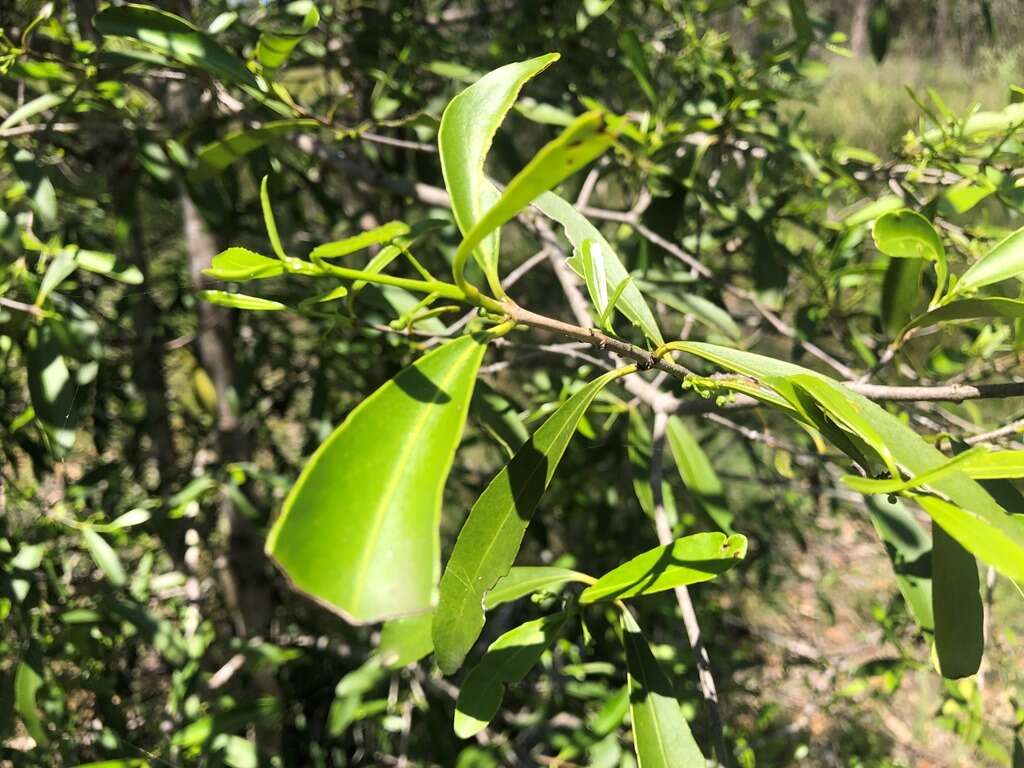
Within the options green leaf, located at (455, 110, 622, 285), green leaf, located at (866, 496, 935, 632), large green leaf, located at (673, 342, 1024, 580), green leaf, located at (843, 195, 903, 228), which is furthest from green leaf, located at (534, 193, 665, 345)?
green leaf, located at (843, 195, 903, 228)

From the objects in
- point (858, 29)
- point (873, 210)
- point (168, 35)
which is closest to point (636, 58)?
point (873, 210)

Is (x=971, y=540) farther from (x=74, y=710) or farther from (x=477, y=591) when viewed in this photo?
(x=74, y=710)

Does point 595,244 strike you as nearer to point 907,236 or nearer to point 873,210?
point 907,236

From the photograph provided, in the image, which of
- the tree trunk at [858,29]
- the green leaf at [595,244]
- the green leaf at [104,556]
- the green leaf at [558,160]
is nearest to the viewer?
the green leaf at [558,160]

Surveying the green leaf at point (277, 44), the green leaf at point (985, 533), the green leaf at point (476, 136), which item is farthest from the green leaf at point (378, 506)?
the green leaf at point (277, 44)

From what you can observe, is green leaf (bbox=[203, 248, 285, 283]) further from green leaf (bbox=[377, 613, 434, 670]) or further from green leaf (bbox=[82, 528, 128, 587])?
green leaf (bbox=[82, 528, 128, 587])

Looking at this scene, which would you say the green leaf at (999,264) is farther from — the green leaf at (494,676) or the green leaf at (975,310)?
the green leaf at (494,676)

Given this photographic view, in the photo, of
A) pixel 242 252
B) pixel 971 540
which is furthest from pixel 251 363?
pixel 971 540
